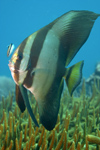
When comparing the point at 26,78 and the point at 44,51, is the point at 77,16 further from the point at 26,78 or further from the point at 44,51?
the point at 26,78

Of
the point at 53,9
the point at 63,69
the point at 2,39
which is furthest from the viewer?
the point at 2,39

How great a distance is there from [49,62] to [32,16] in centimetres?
14241

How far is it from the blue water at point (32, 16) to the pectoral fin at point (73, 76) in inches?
3668

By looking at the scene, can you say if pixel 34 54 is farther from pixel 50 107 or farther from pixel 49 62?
pixel 50 107

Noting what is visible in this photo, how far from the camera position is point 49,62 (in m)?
1.20

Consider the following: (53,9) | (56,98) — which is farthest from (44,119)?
(53,9)

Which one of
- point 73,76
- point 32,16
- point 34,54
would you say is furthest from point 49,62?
point 32,16

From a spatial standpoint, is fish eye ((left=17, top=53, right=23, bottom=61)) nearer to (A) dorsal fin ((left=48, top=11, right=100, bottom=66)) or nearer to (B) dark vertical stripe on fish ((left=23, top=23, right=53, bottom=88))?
(B) dark vertical stripe on fish ((left=23, top=23, right=53, bottom=88))

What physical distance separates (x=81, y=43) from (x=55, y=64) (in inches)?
12.6

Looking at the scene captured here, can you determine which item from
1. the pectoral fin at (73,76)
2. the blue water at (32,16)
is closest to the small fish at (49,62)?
the pectoral fin at (73,76)

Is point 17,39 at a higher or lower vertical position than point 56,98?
higher

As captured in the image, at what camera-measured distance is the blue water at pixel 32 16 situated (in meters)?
105

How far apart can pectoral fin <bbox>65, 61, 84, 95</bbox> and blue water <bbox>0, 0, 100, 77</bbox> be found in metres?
93.2

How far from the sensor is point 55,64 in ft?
4.04
